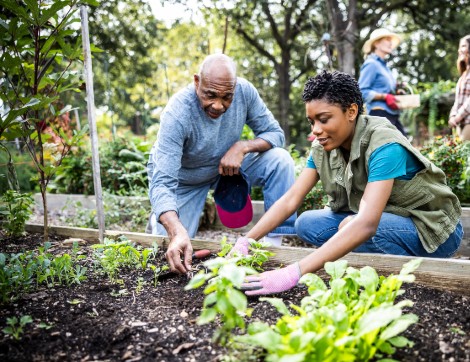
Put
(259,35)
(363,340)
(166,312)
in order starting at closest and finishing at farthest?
(363,340) → (166,312) → (259,35)

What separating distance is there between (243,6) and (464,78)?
31.4ft

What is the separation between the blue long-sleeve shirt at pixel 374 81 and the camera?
5.30 meters

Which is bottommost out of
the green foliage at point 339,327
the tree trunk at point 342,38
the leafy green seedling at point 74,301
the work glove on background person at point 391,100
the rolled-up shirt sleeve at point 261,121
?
the leafy green seedling at point 74,301

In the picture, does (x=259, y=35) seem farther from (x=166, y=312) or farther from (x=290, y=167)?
(x=166, y=312)

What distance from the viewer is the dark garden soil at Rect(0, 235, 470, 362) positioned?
1.49 metres

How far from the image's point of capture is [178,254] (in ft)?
7.09

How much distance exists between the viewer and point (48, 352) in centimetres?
151

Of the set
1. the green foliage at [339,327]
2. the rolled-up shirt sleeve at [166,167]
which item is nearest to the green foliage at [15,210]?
the rolled-up shirt sleeve at [166,167]

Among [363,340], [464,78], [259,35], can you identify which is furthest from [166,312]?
[259,35]

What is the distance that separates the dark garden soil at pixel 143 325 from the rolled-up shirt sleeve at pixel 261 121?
145 centimetres

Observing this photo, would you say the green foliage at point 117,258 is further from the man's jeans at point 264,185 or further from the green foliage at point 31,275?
the man's jeans at point 264,185

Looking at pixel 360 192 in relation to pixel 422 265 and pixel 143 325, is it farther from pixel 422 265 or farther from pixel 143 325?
pixel 143 325

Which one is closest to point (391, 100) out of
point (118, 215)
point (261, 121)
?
point (261, 121)

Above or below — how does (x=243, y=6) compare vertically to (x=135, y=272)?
above
